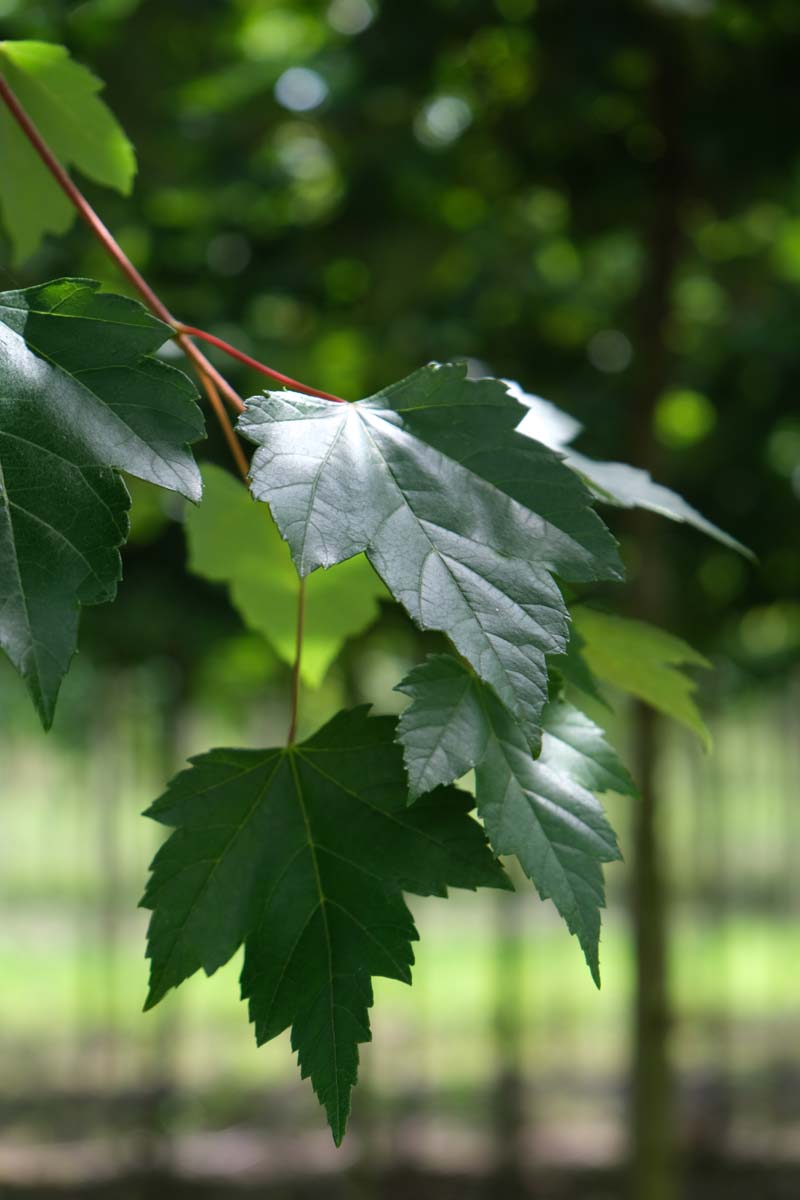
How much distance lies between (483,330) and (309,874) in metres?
2.68

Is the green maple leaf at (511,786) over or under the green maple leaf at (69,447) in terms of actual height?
under

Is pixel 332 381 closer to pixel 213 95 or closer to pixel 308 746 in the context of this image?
pixel 213 95

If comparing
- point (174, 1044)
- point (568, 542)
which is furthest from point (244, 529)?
point (174, 1044)

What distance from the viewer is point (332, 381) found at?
10.6 ft

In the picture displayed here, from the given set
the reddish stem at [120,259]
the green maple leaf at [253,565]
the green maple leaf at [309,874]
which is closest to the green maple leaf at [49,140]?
the reddish stem at [120,259]

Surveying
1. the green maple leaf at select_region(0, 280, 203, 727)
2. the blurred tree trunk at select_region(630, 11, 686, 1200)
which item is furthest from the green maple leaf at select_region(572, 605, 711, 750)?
the blurred tree trunk at select_region(630, 11, 686, 1200)

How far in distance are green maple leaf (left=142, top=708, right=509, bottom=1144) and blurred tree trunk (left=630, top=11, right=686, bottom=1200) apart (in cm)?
229

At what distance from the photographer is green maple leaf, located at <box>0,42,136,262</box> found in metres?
0.91

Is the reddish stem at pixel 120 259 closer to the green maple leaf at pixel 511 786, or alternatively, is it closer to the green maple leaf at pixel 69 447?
the green maple leaf at pixel 69 447

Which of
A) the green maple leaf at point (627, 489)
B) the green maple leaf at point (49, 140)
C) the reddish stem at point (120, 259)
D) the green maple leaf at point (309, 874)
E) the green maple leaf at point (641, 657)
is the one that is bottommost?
the green maple leaf at point (309, 874)

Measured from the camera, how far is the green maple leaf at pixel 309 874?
0.59 m

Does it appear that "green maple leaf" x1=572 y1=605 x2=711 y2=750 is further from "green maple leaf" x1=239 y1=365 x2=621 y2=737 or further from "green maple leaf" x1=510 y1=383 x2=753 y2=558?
"green maple leaf" x1=239 y1=365 x2=621 y2=737

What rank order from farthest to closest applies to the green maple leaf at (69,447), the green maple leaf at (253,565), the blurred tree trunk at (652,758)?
1. the blurred tree trunk at (652,758)
2. the green maple leaf at (253,565)
3. the green maple leaf at (69,447)

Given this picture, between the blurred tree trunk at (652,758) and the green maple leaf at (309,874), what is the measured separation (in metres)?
2.29
